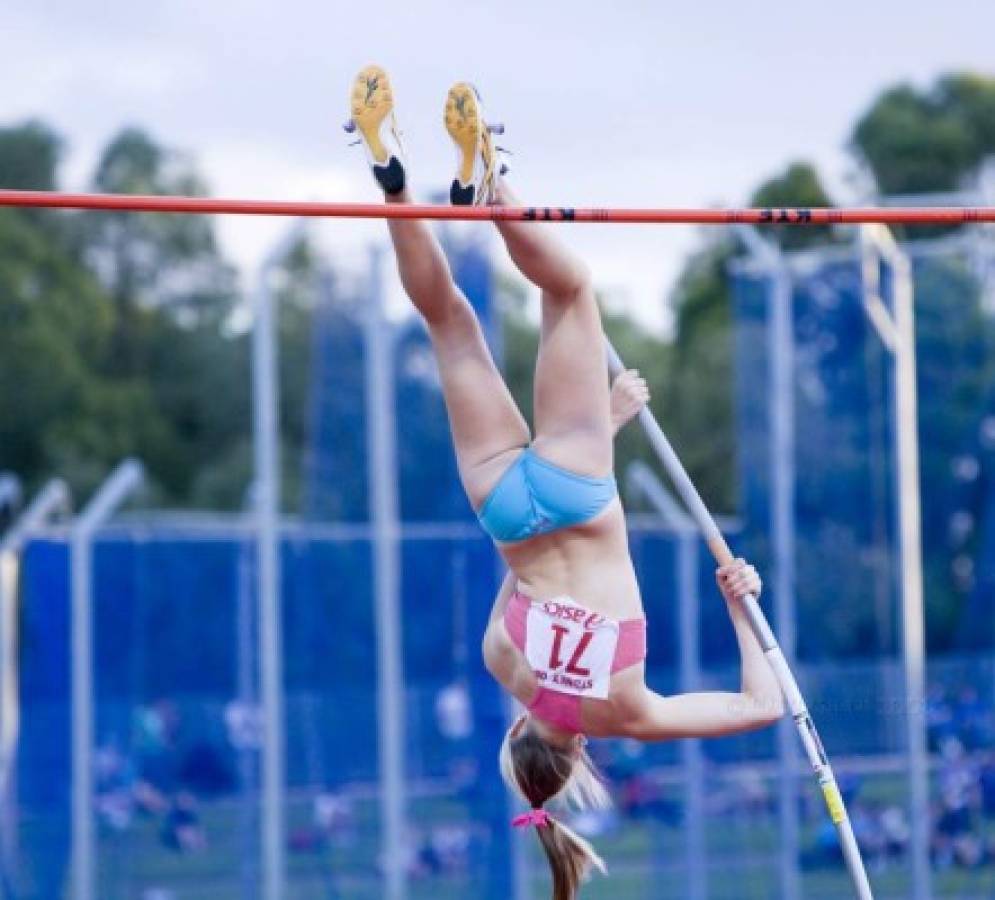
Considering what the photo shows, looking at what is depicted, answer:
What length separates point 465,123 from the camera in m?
5.86

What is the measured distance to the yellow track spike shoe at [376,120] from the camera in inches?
233

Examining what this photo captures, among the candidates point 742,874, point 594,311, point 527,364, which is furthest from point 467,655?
point 527,364

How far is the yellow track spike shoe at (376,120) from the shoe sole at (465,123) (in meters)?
0.16

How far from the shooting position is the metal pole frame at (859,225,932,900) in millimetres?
12312

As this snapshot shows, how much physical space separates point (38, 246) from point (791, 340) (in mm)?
20391

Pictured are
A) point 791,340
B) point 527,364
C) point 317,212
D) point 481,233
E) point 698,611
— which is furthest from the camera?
point 527,364

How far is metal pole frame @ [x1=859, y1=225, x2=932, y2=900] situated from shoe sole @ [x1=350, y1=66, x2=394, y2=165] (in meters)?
6.78

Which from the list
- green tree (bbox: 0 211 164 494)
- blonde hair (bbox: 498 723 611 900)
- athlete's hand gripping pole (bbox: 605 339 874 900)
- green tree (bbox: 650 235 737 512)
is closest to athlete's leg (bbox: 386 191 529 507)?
athlete's hand gripping pole (bbox: 605 339 874 900)

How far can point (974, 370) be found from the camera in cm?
1364

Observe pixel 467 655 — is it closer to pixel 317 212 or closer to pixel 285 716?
pixel 285 716

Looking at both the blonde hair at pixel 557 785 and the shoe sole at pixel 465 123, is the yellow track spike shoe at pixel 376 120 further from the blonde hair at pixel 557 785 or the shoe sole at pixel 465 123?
the blonde hair at pixel 557 785

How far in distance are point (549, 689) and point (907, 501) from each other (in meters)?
7.02

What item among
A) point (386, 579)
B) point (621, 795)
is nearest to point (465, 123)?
point (386, 579)

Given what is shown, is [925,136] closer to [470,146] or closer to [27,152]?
[27,152]
